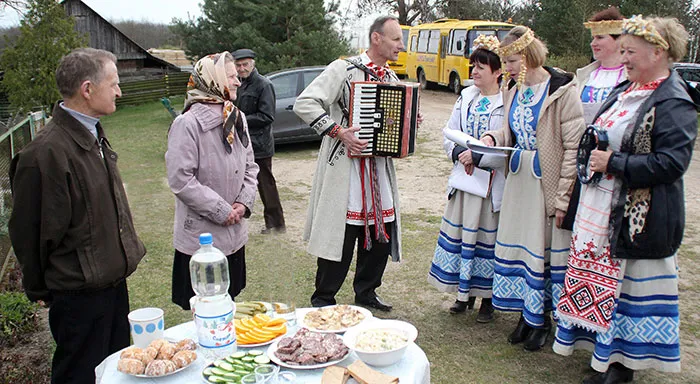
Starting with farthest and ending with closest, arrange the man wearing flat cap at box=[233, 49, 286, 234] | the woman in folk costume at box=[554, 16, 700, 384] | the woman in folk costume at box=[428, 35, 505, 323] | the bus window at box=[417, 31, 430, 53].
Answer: the bus window at box=[417, 31, 430, 53] → the man wearing flat cap at box=[233, 49, 286, 234] → the woman in folk costume at box=[428, 35, 505, 323] → the woman in folk costume at box=[554, 16, 700, 384]

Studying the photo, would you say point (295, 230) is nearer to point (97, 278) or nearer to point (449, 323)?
point (449, 323)

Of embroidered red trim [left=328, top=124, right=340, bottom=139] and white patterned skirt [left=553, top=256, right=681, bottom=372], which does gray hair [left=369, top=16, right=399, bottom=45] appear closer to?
embroidered red trim [left=328, top=124, right=340, bottom=139]

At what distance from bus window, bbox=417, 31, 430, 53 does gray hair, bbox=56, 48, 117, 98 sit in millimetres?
21118

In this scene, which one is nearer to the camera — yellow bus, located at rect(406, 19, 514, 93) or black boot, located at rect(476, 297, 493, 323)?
black boot, located at rect(476, 297, 493, 323)

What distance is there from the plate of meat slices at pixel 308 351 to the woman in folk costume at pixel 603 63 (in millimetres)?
2669

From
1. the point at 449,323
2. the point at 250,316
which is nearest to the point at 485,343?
the point at 449,323

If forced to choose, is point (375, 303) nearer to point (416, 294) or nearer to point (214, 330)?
point (416, 294)

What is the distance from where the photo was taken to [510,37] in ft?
12.8

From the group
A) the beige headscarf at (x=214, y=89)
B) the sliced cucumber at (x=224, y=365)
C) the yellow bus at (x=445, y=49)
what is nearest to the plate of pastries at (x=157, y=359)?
the sliced cucumber at (x=224, y=365)

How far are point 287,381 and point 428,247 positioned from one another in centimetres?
412

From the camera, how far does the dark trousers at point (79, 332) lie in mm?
Result: 2732

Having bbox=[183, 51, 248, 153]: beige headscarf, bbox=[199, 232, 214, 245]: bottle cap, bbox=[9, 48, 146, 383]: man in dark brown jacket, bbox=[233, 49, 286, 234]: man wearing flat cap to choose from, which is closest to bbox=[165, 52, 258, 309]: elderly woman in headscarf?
bbox=[183, 51, 248, 153]: beige headscarf

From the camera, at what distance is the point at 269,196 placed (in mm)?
6684

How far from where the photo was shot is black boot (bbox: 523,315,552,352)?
4000mm
